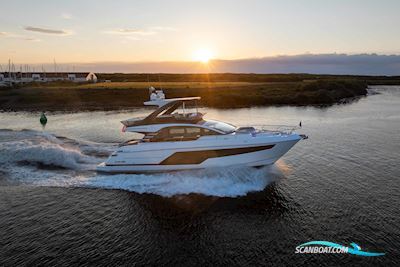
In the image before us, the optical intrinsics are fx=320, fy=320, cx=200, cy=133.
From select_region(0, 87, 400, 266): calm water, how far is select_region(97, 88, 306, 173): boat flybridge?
26.2 inches

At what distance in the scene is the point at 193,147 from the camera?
1678 centimetres

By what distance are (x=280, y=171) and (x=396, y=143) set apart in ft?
40.2

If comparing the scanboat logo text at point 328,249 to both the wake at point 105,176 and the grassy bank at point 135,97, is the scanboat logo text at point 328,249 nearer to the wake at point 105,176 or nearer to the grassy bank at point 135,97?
the wake at point 105,176

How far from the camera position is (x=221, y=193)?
1508cm

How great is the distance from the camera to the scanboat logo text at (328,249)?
10.6 m

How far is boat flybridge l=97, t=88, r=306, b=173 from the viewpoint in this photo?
54.6 ft

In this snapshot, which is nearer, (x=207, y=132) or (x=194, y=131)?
(x=207, y=132)

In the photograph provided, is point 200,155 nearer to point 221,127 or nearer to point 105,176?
point 221,127

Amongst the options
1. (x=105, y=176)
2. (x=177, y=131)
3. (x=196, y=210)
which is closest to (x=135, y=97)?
(x=105, y=176)

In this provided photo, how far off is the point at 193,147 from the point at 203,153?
0.61 meters

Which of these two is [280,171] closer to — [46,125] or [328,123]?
[328,123]

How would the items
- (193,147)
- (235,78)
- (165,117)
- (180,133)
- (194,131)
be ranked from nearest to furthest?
(193,147)
(194,131)
(180,133)
(165,117)
(235,78)

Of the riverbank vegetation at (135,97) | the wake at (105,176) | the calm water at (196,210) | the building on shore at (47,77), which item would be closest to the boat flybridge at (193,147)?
the wake at (105,176)

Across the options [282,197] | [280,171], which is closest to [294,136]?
[280,171]
